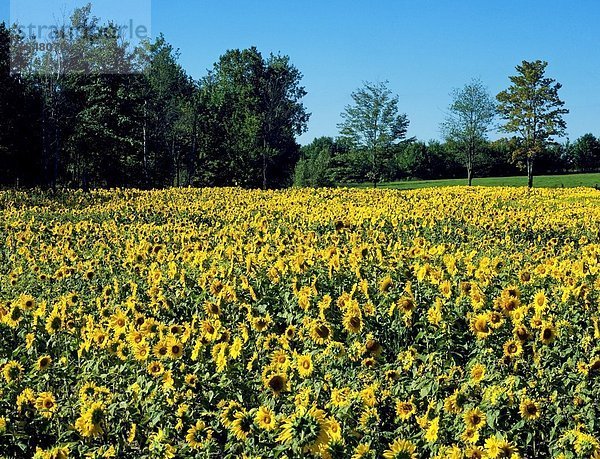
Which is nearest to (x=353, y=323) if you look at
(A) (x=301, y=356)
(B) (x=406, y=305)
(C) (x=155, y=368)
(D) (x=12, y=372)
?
(B) (x=406, y=305)

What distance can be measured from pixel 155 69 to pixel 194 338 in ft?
141

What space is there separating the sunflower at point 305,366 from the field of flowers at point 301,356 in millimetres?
14

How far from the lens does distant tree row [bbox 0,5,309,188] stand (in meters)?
30.8

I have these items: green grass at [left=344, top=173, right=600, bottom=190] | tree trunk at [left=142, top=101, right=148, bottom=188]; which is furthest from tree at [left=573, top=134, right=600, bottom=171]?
tree trunk at [left=142, top=101, right=148, bottom=188]

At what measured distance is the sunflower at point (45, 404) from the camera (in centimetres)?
353

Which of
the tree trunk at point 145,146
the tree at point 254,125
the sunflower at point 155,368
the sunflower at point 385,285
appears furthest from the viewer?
the tree at point 254,125

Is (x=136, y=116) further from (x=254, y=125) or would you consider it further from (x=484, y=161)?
(x=484, y=161)

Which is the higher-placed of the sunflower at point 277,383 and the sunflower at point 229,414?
the sunflower at point 277,383

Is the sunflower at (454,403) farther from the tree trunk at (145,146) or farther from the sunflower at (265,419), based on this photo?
the tree trunk at (145,146)

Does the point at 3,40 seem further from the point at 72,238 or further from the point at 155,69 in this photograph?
the point at 72,238

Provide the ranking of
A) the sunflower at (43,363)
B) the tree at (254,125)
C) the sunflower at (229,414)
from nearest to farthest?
the sunflower at (229,414) < the sunflower at (43,363) < the tree at (254,125)

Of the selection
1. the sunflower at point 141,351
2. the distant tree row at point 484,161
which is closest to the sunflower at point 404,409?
the sunflower at point 141,351

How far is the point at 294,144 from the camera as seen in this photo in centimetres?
5066

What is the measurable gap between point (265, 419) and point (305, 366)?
0.64 meters
